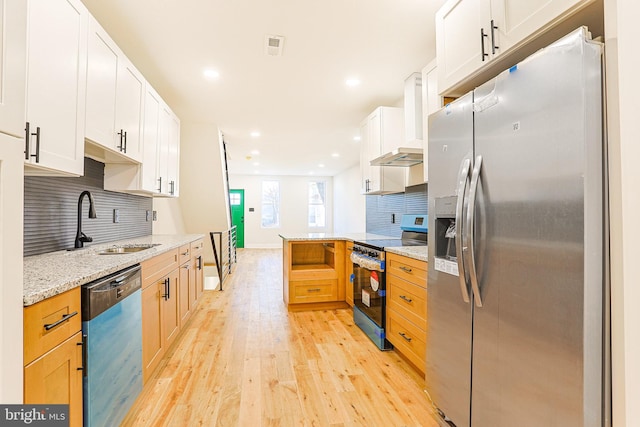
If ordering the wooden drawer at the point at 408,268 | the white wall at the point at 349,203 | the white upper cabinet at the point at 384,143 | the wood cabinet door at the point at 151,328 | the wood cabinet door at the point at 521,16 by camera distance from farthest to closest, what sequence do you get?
the white wall at the point at 349,203
the white upper cabinet at the point at 384,143
the wooden drawer at the point at 408,268
the wood cabinet door at the point at 151,328
the wood cabinet door at the point at 521,16

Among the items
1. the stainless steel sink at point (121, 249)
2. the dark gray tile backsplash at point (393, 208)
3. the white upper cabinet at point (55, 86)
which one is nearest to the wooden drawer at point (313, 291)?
the dark gray tile backsplash at point (393, 208)

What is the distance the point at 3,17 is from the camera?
0.80m

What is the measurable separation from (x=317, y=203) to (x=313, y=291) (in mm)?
7266

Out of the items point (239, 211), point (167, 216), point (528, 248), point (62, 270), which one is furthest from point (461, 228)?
point (239, 211)

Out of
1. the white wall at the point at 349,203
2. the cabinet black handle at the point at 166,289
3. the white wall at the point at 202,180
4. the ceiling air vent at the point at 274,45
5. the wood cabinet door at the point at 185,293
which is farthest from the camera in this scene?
the white wall at the point at 349,203

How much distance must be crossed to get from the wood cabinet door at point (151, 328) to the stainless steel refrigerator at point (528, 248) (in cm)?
181

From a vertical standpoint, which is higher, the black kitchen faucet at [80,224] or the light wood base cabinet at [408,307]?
the black kitchen faucet at [80,224]

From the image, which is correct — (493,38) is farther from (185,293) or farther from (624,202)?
(185,293)

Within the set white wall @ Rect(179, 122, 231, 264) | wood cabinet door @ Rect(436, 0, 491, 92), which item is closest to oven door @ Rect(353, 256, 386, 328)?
wood cabinet door @ Rect(436, 0, 491, 92)

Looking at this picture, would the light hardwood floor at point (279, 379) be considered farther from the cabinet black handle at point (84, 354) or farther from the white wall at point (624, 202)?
the white wall at point (624, 202)

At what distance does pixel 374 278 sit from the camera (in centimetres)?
272

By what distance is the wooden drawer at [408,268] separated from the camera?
6.61 feet

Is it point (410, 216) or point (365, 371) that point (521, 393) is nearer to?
point (365, 371)

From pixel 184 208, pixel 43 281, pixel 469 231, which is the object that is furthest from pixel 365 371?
pixel 184 208
